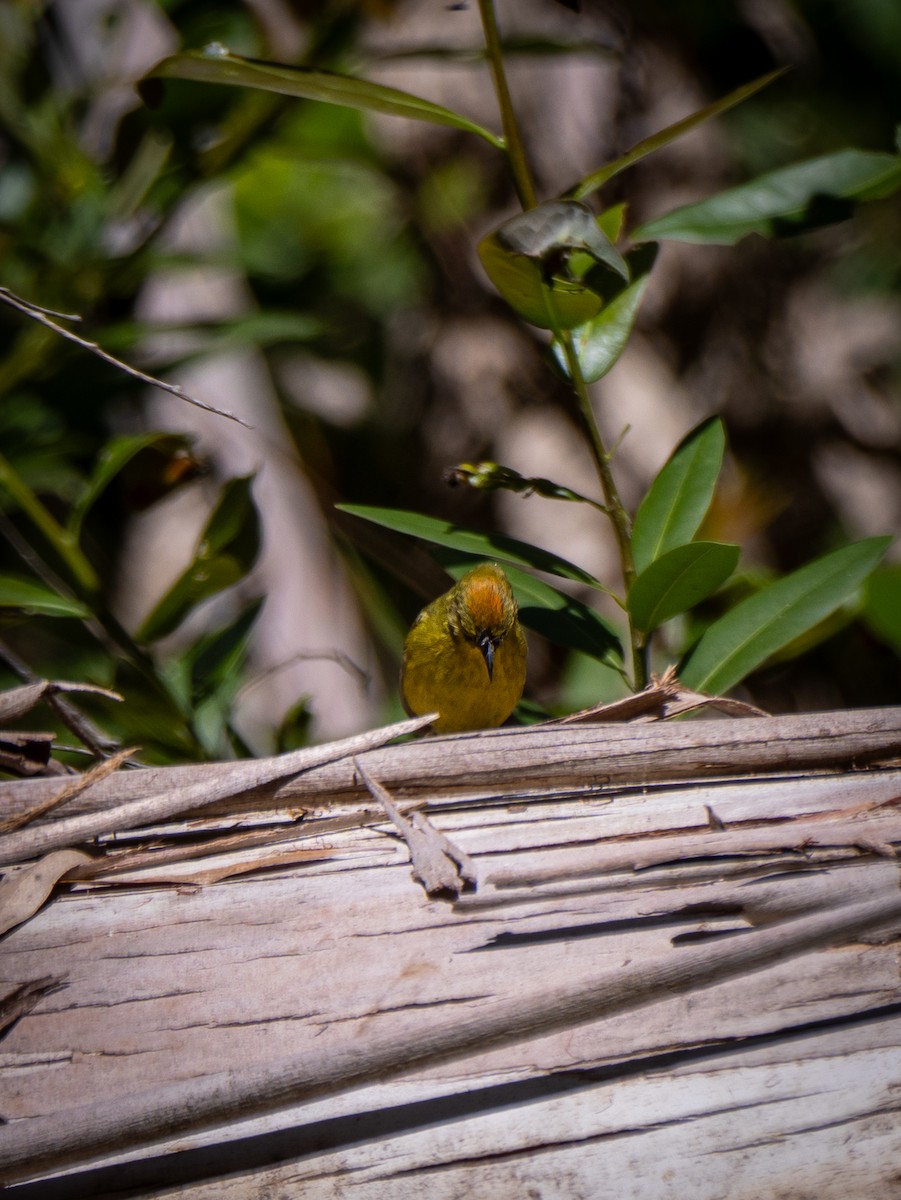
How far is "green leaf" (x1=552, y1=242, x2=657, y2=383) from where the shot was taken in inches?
56.9

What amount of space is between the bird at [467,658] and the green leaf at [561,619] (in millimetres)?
344

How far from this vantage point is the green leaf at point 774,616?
1.49 m

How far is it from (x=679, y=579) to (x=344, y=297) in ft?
9.91

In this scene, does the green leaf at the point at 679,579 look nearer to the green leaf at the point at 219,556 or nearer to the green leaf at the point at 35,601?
the green leaf at the point at 219,556

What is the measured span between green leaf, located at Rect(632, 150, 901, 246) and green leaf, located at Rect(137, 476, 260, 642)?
0.85 m

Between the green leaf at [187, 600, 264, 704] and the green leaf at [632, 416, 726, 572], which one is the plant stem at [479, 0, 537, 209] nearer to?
the green leaf at [632, 416, 726, 572]

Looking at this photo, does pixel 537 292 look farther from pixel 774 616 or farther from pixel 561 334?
pixel 774 616

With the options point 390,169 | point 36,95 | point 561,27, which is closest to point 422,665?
point 36,95

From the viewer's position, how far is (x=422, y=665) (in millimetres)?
2168

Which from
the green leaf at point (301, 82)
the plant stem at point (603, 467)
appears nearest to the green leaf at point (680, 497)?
the plant stem at point (603, 467)

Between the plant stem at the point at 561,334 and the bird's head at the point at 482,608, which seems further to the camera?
the bird's head at the point at 482,608

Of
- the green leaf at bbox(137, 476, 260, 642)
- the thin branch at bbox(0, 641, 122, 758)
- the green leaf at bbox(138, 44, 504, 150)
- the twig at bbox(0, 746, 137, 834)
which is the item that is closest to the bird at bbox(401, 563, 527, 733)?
the green leaf at bbox(137, 476, 260, 642)

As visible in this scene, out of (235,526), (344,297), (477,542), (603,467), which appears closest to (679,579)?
(603,467)

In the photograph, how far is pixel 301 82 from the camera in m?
1.34
